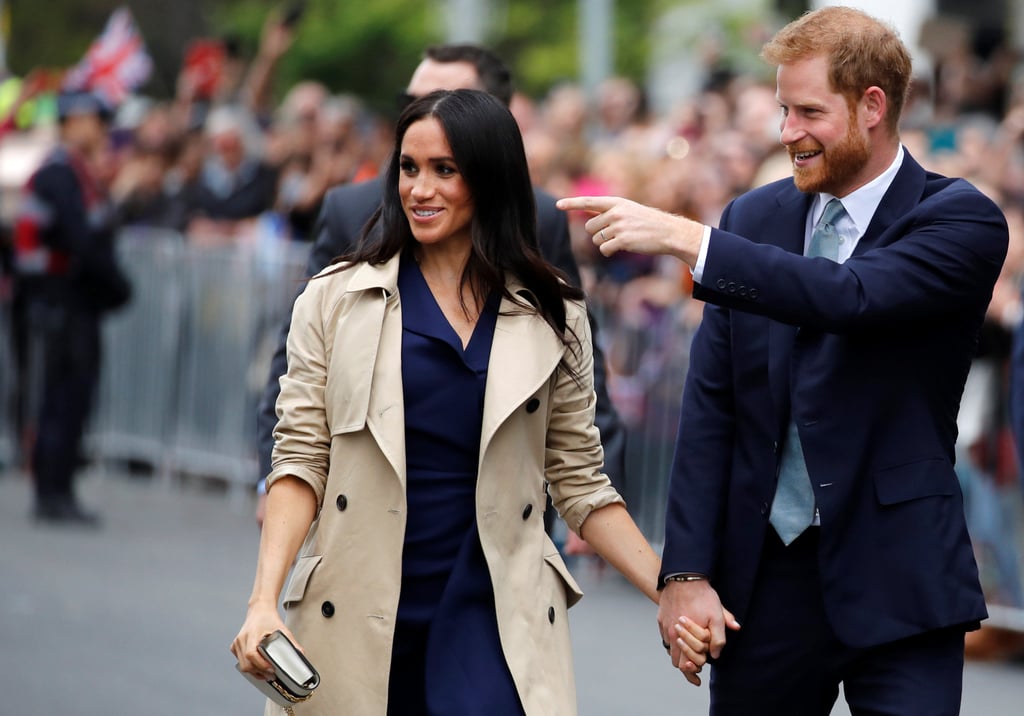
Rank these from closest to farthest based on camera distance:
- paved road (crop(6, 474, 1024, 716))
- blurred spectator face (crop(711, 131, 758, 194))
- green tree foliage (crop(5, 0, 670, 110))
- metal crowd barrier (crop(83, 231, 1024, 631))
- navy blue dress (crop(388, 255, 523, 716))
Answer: navy blue dress (crop(388, 255, 523, 716)) → paved road (crop(6, 474, 1024, 716)) → blurred spectator face (crop(711, 131, 758, 194)) → metal crowd barrier (crop(83, 231, 1024, 631)) → green tree foliage (crop(5, 0, 670, 110))

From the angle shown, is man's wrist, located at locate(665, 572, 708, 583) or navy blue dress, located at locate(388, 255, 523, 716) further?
man's wrist, located at locate(665, 572, 708, 583)

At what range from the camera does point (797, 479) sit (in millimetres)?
4180

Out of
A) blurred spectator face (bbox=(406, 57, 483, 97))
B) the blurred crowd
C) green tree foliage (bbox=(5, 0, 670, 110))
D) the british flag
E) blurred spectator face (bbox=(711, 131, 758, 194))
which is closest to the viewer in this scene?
blurred spectator face (bbox=(406, 57, 483, 97))

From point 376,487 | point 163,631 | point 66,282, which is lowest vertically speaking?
point 163,631

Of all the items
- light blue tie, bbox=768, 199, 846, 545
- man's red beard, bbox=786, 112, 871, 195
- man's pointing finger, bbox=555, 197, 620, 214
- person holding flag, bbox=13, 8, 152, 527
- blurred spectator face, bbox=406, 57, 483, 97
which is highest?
blurred spectator face, bbox=406, 57, 483, 97

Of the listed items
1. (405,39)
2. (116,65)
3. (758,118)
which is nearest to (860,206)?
(758,118)

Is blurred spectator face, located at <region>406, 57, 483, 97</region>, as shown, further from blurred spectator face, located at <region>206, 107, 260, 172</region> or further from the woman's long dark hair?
blurred spectator face, located at <region>206, 107, 260, 172</region>

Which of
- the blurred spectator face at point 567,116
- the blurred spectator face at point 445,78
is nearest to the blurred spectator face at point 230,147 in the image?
the blurred spectator face at point 567,116

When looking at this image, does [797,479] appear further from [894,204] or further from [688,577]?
[894,204]

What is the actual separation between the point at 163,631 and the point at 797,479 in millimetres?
5168

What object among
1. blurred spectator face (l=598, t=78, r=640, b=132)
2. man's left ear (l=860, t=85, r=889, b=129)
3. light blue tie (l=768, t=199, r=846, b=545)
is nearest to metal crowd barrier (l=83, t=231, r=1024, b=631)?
blurred spectator face (l=598, t=78, r=640, b=132)

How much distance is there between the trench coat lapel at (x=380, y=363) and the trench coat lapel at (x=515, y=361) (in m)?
0.19

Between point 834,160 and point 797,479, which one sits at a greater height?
point 834,160

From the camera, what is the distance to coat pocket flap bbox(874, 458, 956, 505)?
159 inches
